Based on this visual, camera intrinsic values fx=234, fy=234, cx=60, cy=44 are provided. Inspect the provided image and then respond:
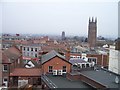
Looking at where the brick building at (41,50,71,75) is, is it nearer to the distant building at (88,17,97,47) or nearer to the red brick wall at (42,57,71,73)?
the red brick wall at (42,57,71,73)

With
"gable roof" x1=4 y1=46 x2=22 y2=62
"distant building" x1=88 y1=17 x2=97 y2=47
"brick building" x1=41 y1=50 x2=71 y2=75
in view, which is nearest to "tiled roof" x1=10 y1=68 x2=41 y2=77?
"brick building" x1=41 y1=50 x2=71 y2=75

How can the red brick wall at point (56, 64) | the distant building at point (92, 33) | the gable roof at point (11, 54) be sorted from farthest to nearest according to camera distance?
the distant building at point (92, 33)
the gable roof at point (11, 54)
the red brick wall at point (56, 64)

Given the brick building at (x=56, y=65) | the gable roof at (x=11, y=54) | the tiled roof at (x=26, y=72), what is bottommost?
the tiled roof at (x=26, y=72)

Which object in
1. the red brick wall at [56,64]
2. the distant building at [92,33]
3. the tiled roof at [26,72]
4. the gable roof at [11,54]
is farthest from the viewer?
the distant building at [92,33]

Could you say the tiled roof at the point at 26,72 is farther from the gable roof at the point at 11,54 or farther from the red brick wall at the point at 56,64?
the gable roof at the point at 11,54

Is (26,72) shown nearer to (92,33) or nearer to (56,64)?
(56,64)

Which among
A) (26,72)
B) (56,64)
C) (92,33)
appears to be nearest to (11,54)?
(26,72)

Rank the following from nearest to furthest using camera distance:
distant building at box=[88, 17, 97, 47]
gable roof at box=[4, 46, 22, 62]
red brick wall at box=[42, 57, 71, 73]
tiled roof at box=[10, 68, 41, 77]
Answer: tiled roof at box=[10, 68, 41, 77] → red brick wall at box=[42, 57, 71, 73] → gable roof at box=[4, 46, 22, 62] → distant building at box=[88, 17, 97, 47]

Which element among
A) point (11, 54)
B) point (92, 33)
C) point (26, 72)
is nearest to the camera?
point (26, 72)

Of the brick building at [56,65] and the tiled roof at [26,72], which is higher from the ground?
the brick building at [56,65]

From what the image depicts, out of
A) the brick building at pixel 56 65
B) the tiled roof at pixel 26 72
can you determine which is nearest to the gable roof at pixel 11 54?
the tiled roof at pixel 26 72

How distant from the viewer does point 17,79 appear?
440 inches

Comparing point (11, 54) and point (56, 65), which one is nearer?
point (56, 65)

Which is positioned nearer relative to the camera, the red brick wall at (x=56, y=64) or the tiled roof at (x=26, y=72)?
the tiled roof at (x=26, y=72)
